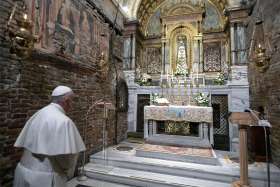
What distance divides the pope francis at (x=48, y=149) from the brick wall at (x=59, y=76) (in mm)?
1149

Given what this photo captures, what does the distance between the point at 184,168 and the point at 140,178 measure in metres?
1.14

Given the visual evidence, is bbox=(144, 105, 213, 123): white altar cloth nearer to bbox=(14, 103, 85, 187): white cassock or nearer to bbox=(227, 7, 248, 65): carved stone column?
bbox=(227, 7, 248, 65): carved stone column

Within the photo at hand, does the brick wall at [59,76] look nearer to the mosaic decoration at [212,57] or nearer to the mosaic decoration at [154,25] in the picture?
the mosaic decoration at [154,25]

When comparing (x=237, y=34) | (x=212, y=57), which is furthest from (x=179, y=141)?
(x=212, y=57)

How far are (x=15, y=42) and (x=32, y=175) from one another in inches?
86.0

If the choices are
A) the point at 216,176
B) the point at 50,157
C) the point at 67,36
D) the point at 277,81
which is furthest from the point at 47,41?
the point at 277,81

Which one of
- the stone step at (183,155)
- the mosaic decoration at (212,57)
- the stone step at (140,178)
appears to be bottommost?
the stone step at (140,178)

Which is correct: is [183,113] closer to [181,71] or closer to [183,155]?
[183,155]

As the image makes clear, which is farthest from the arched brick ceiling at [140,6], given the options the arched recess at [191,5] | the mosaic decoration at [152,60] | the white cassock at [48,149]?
the white cassock at [48,149]

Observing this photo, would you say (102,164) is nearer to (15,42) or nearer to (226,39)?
(15,42)

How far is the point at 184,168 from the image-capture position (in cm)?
441

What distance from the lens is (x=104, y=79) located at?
245 inches

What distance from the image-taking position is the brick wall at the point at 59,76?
294cm

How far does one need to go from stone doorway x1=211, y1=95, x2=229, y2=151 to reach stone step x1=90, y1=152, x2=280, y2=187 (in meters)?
3.95
